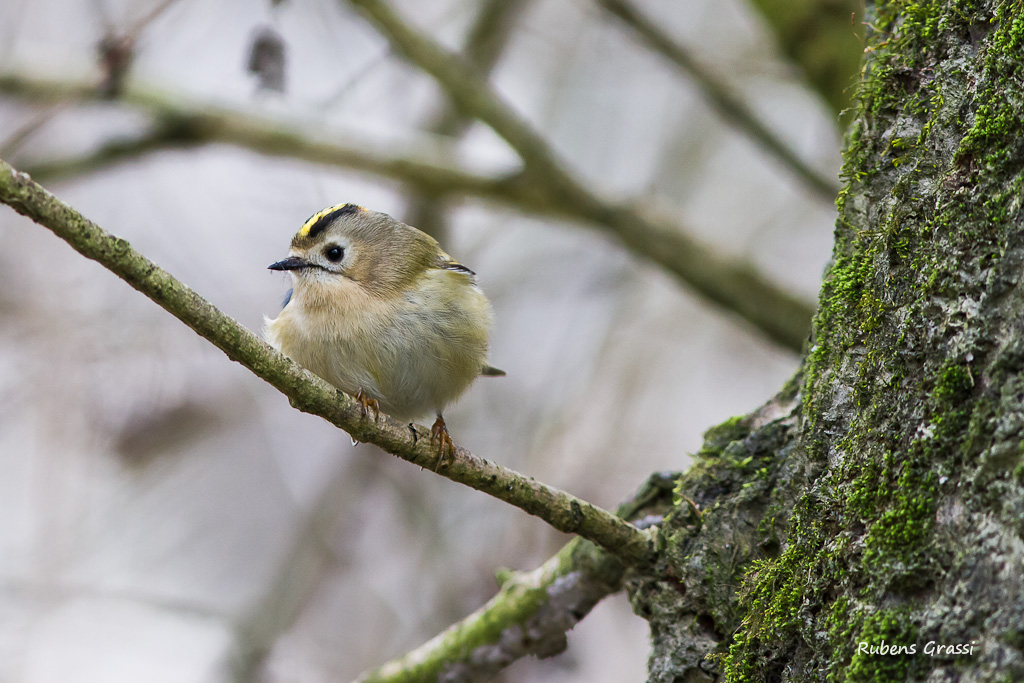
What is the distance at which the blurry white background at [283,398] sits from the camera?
4.16m

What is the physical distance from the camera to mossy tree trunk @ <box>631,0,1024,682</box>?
1201 mm

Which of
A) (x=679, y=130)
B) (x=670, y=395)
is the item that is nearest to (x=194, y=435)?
(x=670, y=395)

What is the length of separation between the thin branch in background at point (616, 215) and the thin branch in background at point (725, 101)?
0.49 metres

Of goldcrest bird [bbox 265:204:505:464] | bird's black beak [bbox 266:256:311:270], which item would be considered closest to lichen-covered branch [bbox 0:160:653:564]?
goldcrest bird [bbox 265:204:505:464]

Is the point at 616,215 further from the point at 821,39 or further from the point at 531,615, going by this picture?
the point at 531,615

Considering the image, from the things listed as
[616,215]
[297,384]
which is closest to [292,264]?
[297,384]

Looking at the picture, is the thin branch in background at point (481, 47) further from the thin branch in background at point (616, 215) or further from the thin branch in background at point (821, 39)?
the thin branch in background at point (821, 39)

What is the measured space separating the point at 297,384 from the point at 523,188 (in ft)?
8.69

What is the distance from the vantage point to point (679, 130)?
263 inches

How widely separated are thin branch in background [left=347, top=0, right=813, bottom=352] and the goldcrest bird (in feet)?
3.67

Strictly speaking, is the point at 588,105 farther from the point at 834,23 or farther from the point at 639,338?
the point at 834,23

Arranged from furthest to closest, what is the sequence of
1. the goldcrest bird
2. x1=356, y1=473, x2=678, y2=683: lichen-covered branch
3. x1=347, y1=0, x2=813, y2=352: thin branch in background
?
x1=347, y1=0, x2=813, y2=352: thin branch in background < the goldcrest bird < x1=356, y1=473, x2=678, y2=683: lichen-covered branch

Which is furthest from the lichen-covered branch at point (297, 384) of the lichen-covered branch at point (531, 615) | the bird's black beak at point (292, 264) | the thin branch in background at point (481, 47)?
the thin branch in background at point (481, 47)

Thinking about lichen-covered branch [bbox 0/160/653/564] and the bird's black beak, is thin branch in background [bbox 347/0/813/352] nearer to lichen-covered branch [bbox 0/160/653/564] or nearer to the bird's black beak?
the bird's black beak
